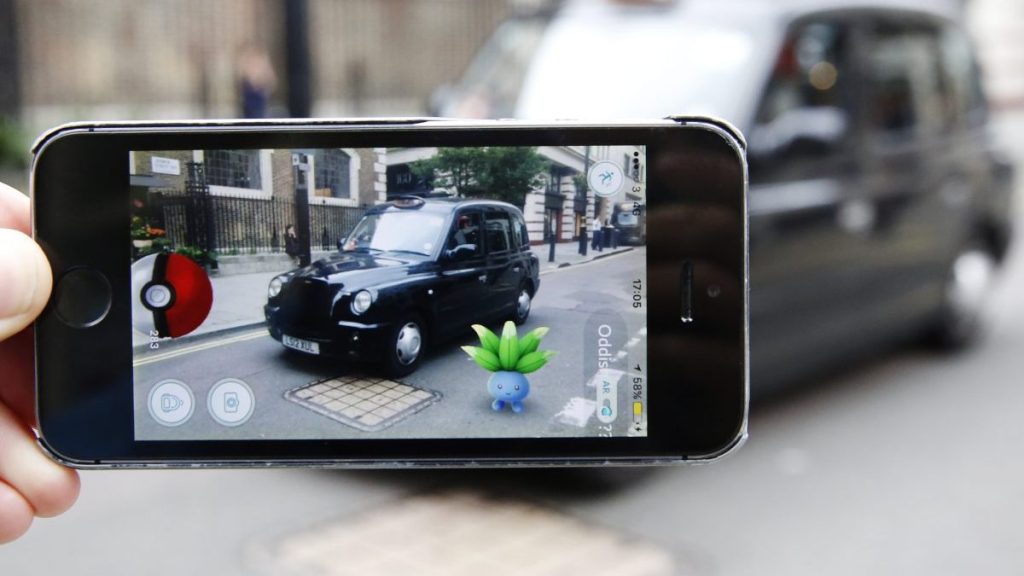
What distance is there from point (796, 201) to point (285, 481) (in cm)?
249

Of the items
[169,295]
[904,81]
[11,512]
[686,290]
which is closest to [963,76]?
[904,81]

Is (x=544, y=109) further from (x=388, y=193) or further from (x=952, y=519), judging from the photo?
(x=388, y=193)

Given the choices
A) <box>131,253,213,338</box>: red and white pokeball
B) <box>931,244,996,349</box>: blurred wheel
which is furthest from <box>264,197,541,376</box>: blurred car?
<box>931,244,996,349</box>: blurred wheel

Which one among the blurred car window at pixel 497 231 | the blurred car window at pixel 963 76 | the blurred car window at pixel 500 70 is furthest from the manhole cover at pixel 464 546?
the blurred car window at pixel 963 76

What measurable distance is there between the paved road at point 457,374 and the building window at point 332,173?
9.7 inches

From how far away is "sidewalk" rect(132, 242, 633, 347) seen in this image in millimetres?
1566

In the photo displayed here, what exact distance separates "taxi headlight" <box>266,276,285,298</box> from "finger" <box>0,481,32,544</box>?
48cm

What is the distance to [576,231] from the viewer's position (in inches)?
63.2

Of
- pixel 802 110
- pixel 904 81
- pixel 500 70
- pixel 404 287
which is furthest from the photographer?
pixel 904 81

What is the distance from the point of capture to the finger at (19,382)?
1634 mm

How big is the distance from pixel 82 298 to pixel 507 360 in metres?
0.65

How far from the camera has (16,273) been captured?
57.0 inches

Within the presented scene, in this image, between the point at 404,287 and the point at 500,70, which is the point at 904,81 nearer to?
the point at 500,70

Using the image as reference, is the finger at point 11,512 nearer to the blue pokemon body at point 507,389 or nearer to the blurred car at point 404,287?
the blurred car at point 404,287
